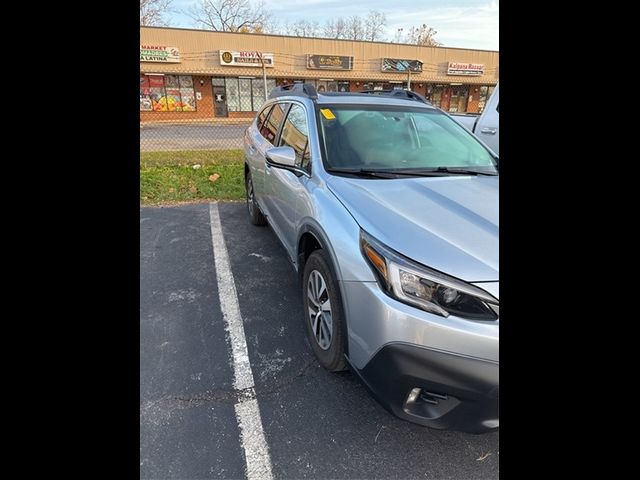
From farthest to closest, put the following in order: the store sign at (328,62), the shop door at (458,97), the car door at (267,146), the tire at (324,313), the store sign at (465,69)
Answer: the shop door at (458,97), the store sign at (465,69), the store sign at (328,62), the car door at (267,146), the tire at (324,313)

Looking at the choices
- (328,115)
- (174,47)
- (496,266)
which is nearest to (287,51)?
(174,47)

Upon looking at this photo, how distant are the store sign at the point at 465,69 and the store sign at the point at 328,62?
28.1 ft

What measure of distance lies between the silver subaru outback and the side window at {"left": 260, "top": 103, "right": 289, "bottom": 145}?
47 centimetres

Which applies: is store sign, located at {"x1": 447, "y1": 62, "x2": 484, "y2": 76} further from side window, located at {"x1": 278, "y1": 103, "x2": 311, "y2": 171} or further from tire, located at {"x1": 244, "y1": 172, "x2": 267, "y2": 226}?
side window, located at {"x1": 278, "y1": 103, "x2": 311, "y2": 171}

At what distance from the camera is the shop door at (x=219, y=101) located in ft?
86.4

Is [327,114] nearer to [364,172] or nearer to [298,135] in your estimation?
[298,135]

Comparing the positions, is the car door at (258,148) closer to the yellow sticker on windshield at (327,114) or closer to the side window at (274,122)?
the side window at (274,122)

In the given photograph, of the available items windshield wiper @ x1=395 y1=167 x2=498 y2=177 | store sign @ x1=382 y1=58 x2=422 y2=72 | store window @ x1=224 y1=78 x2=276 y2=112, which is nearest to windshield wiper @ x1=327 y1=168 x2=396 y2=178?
windshield wiper @ x1=395 y1=167 x2=498 y2=177

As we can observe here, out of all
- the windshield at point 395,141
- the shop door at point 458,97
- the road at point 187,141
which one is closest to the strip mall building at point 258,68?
the shop door at point 458,97

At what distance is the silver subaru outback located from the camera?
154cm

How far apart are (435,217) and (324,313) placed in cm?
88
